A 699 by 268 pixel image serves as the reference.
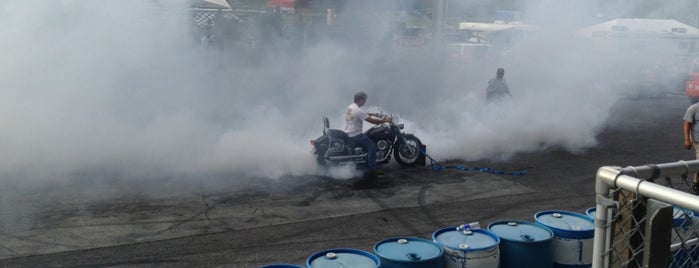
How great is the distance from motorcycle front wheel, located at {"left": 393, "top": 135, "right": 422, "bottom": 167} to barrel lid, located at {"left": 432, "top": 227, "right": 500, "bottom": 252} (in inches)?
209

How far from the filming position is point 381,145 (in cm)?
841

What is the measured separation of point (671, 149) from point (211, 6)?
8.45m

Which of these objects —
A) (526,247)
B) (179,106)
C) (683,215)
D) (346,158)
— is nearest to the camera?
→ (683,215)

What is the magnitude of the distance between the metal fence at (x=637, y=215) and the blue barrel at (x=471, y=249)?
1.11 meters

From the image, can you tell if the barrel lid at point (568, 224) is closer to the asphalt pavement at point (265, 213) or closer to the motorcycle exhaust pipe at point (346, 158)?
the asphalt pavement at point (265, 213)

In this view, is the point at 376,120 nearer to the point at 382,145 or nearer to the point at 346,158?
the point at 382,145

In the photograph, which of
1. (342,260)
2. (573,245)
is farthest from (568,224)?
(342,260)

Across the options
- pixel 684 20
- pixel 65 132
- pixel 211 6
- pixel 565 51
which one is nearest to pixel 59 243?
pixel 65 132

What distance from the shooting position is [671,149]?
392 inches

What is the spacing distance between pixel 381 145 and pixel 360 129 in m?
0.46

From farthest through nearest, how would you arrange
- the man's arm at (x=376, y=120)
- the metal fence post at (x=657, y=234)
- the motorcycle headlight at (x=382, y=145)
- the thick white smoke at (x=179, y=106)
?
the motorcycle headlight at (x=382, y=145) → the man's arm at (x=376, y=120) → the thick white smoke at (x=179, y=106) → the metal fence post at (x=657, y=234)

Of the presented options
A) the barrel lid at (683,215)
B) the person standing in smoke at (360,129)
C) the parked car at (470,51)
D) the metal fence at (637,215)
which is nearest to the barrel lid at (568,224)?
the barrel lid at (683,215)

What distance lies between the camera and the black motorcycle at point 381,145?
26.3 ft

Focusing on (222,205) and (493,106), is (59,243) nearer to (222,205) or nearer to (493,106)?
(222,205)
